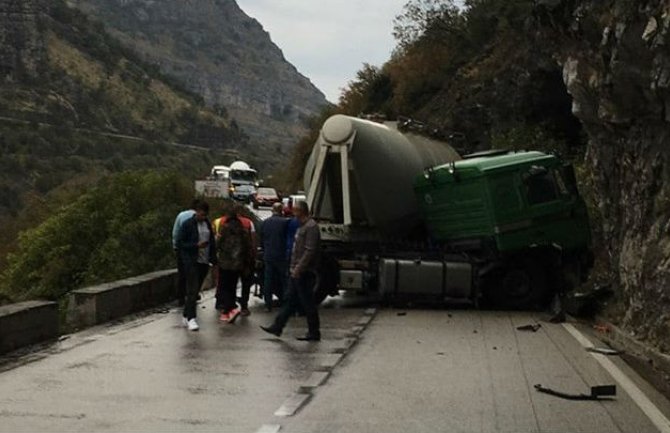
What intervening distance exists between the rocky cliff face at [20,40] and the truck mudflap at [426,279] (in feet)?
290

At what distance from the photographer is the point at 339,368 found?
10766mm

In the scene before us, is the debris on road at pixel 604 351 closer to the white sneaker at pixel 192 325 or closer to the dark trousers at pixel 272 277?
the dark trousers at pixel 272 277

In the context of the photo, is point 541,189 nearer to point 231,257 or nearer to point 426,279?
point 426,279

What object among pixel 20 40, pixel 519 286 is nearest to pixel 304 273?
pixel 519 286

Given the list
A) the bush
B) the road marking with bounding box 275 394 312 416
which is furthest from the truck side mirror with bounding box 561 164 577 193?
the bush

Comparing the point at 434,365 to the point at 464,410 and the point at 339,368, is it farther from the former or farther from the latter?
the point at 464,410

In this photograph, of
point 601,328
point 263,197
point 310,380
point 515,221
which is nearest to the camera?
point 310,380

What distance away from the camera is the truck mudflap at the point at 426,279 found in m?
17.9

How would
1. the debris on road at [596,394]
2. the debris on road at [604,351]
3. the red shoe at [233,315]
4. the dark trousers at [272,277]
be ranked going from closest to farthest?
1. the debris on road at [596,394]
2. the debris on road at [604,351]
3. the red shoe at [233,315]
4. the dark trousers at [272,277]

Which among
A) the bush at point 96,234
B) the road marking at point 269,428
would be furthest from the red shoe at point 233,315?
the bush at point 96,234

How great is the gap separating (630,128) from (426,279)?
15.2 ft

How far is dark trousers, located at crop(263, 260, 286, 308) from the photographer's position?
51.8 ft

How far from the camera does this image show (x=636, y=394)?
31.0 ft

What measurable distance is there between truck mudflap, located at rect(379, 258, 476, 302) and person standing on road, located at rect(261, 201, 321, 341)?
496 cm
